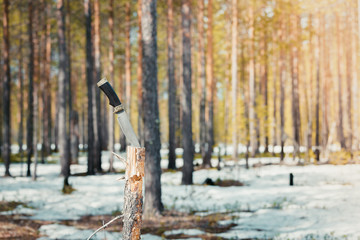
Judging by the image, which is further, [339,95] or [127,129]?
[339,95]

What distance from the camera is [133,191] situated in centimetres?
351

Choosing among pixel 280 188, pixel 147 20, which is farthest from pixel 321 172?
pixel 147 20

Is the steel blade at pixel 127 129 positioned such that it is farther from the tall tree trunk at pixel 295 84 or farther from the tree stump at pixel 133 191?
the tall tree trunk at pixel 295 84

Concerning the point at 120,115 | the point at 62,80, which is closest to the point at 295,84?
the point at 62,80

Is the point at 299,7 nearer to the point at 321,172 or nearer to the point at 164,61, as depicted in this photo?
the point at 321,172

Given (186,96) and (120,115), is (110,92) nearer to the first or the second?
(120,115)

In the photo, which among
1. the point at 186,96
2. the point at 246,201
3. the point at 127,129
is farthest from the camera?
the point at 186,96

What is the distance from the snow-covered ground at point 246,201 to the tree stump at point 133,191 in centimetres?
423

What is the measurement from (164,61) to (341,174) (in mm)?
23623

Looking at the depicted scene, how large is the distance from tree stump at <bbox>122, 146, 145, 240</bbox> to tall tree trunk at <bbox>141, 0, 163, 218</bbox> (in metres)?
5.39

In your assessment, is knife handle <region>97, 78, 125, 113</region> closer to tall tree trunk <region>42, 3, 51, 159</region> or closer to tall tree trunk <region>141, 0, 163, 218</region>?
tall tree trunk <region>141, 0, 163, 218</region>

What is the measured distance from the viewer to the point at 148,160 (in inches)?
357

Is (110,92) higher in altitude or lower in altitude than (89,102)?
lower

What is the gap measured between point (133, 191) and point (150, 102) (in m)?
5.61
